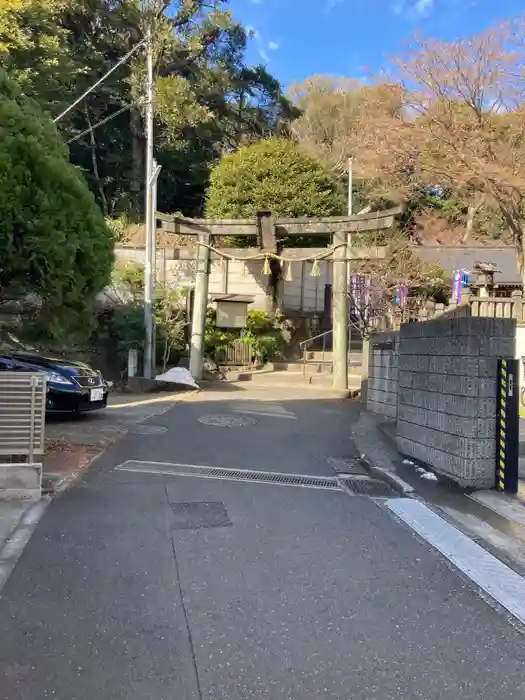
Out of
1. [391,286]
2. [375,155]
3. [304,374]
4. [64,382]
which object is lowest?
[304,374]

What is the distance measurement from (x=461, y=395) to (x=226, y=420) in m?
5.77

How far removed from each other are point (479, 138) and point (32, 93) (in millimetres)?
15271

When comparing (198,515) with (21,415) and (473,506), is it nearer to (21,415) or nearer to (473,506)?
(21,415)

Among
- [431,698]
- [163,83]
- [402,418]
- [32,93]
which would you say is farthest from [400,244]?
[431,698]

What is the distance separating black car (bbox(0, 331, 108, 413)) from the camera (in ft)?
35.9

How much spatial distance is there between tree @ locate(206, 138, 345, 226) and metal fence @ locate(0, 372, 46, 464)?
Answer: 18088 millimetres

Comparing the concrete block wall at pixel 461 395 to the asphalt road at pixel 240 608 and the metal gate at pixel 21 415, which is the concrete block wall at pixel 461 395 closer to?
the asphalt road at pixel 240 608

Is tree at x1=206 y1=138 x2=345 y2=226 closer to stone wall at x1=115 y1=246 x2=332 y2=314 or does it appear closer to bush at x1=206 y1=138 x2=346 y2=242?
bush at x1=206 y1=138 x2=346 y2=242

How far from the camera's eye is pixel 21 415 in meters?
6.53

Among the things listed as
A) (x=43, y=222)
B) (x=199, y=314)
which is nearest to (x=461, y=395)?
(x=43, y=222)

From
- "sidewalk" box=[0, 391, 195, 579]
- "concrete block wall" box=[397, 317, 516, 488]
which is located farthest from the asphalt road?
"concrete block wall" box=[397, 317, 516, 488]

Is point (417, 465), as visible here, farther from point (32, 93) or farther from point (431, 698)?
point (32, 93)

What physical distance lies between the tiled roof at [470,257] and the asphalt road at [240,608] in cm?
2463

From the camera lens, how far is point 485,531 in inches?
218
